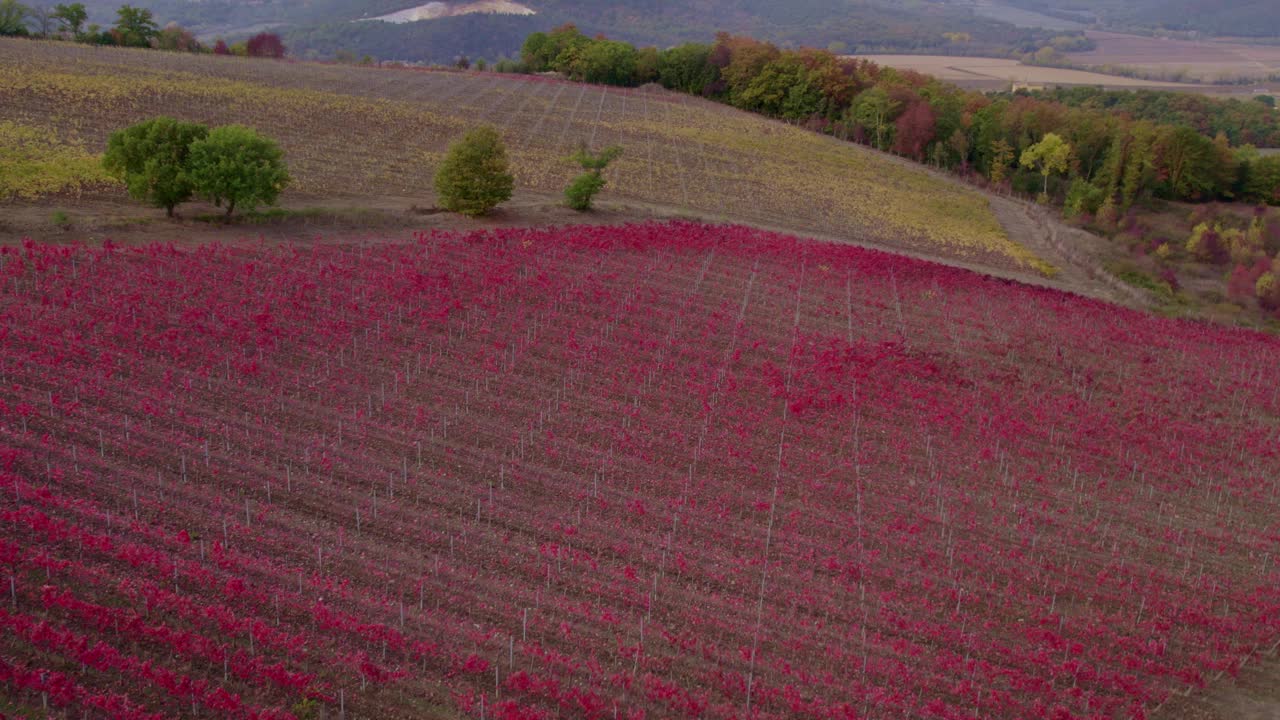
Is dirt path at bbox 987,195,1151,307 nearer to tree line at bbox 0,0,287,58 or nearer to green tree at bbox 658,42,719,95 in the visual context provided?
green tree at bbox 658,42,719,95

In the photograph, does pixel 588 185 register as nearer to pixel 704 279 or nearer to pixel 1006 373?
pixel 704 279

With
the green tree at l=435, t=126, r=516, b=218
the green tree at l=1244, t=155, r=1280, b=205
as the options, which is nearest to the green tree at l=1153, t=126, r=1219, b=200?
the green tree at l=1244, t=155, r=1280, b=205

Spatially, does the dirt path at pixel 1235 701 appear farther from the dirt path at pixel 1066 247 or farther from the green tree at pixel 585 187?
the green tree at pixel 585 187

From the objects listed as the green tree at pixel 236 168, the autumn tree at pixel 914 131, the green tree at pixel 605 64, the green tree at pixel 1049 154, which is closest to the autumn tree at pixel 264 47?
the green tree at pixel 605 64

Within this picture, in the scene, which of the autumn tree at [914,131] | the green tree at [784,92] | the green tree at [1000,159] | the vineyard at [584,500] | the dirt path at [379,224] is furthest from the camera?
the green tree at [784,92]

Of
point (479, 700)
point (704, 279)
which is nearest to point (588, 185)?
point (704, 279)

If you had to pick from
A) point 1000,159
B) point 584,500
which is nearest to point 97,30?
point 1000,159
